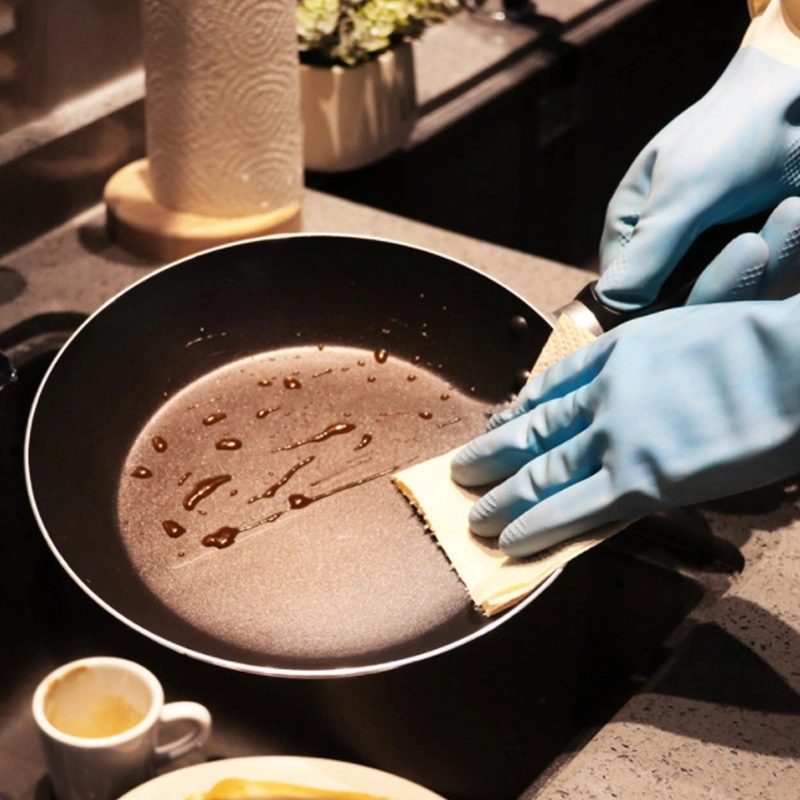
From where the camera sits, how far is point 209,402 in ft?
2.63

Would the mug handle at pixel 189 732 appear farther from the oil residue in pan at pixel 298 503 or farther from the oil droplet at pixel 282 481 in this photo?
the oil droplet at pixel 282 481

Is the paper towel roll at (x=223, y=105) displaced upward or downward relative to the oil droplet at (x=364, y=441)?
upward

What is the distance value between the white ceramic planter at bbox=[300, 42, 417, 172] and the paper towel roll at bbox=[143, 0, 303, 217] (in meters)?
0.15

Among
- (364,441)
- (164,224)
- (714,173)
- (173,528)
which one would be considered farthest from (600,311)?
(164,224)

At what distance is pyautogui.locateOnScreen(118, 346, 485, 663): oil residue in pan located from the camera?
2.16 feet

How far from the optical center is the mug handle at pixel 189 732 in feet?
1.85

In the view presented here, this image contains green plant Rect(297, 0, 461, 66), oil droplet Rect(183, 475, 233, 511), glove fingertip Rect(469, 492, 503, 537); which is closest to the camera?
glove fingertip Rect(469, 492, 503, 537)

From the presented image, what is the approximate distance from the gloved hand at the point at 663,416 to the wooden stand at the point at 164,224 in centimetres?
35

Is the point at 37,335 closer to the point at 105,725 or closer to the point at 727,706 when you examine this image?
the point at 105,725

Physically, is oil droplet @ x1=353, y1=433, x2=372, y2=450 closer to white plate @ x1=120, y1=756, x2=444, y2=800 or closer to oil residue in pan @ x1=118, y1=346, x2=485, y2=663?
oil residue in pan @ x1=118, y1=346, x2=485, y2=663

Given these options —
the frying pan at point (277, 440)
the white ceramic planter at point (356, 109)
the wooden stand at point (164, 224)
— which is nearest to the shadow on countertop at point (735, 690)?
the frying pan at point (277, 440)

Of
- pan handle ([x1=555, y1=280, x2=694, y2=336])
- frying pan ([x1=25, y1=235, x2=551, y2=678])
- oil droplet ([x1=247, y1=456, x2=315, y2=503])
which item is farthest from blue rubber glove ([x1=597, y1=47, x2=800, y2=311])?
oil droplet ([x1=247, y1=456, x2=315, y2=503])

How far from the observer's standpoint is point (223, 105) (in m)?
0.82

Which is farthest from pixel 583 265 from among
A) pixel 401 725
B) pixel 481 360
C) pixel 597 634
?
pixel 401 725
